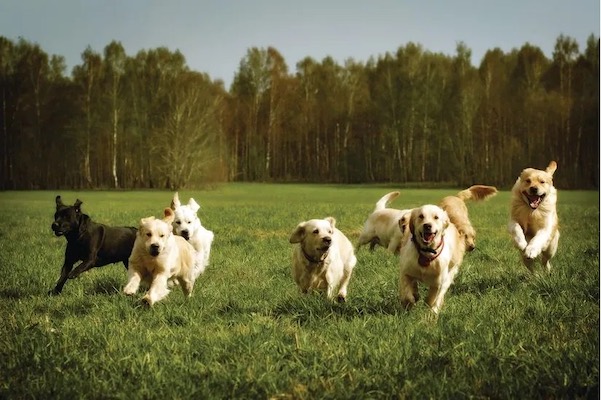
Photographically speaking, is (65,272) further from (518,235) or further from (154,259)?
(518,235)

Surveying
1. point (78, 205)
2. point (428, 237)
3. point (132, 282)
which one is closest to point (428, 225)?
point (428, 237)

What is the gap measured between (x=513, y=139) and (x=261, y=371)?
131 inches

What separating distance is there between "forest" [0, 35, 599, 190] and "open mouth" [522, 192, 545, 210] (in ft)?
0.92

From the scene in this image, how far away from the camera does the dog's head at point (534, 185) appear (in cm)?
528

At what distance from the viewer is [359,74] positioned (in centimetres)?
466

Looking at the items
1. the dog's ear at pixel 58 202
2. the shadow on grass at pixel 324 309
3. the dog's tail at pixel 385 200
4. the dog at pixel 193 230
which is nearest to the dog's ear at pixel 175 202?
the dog at pixel 193 230

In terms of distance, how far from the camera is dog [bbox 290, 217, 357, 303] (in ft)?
15.4

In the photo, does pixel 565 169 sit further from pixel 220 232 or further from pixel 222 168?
pixel 220 232

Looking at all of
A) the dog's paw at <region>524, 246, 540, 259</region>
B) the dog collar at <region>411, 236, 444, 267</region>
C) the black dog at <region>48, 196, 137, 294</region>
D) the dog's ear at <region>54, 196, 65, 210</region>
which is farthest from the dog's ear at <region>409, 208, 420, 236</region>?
the dog's ear at <region>54, 196, 65, 210</region>

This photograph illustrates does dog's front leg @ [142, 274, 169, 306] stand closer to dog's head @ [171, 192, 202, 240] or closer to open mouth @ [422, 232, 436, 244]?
dog's head @ [171, 192, 202, 240]

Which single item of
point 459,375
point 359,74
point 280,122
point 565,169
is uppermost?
point 359,74

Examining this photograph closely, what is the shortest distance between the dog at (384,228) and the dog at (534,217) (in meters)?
1.38

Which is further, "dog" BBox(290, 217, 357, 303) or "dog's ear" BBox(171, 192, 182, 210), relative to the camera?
"dog's ear" BBox(171, 192, 182, 210)

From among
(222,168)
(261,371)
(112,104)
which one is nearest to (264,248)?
(222,168)
